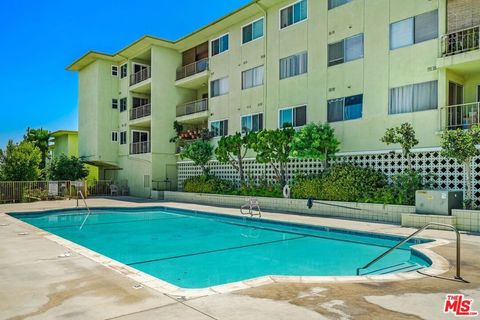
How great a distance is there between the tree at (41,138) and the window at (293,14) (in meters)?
32.5

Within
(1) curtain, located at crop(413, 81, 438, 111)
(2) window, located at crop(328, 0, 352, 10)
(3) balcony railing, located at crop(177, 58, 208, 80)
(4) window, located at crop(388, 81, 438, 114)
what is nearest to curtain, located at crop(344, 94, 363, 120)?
(4) window, located at crop(388, 81, 438, 114)

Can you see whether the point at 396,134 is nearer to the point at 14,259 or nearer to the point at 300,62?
the point at 300,62

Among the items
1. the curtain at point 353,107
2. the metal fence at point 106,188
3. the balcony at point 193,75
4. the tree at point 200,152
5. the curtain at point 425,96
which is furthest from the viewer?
the metal fence at point 106,188

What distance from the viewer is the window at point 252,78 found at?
23.0 metres

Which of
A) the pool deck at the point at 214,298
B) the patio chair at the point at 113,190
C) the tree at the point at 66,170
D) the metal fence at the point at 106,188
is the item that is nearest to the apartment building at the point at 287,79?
the metal fence at the point at 106,188

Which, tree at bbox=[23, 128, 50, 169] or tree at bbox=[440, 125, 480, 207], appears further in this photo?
tree at bbox=[23, 128, 50, 169]

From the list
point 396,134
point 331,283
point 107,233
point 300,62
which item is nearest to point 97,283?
point 331,283

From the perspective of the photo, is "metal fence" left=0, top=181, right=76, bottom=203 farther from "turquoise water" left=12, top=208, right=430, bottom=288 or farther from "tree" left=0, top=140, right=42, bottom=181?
"turquoise water" left=12, top=208, right=430, bottom=288

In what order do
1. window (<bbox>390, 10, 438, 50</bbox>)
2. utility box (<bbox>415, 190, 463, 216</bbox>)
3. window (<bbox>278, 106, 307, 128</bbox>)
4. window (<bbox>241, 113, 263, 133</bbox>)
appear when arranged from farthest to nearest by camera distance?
window (<bbox>241, 113, 263, 133</bbox>)
window (<bbox>278, 106, 307, 128</bbox>)
window (<bbox>390, 10, 438, 50</bbox>)
utility box (<bbox>415, 190, 463, 216</bbox>)

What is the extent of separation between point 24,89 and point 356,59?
3291cm

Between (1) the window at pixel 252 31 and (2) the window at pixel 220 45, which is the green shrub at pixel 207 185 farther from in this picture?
(1) the window at pixel 252 31

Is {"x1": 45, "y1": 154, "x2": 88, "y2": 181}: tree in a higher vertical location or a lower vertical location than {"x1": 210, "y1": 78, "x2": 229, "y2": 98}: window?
lower

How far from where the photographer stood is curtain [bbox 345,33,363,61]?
1788cm

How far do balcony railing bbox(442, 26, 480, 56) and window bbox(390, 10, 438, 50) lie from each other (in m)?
0.56
